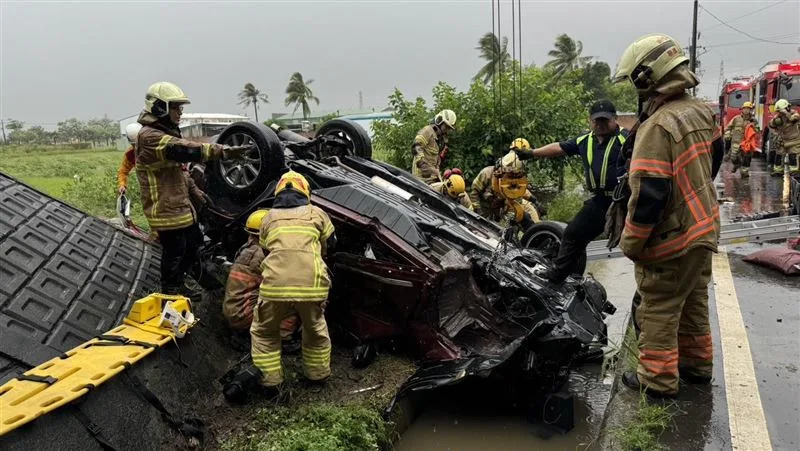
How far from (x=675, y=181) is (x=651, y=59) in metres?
0.64

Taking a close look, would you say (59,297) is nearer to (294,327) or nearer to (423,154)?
(294,327)

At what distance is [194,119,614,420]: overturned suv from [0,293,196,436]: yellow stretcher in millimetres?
1091

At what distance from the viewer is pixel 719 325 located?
401 centimetres

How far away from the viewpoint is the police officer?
152 inches

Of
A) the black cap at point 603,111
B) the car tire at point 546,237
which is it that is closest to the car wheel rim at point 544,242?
the car tire at point 546,237

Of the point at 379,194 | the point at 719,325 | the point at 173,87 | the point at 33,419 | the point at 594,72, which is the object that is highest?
the point at 594,72

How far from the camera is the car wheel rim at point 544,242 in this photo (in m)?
4.75

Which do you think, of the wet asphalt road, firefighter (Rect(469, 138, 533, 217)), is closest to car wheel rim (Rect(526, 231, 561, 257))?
the wet asphalt road

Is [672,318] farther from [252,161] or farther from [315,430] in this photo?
[252,161]

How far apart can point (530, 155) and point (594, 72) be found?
4590 cm

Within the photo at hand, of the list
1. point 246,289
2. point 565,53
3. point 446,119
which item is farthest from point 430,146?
point 565,53

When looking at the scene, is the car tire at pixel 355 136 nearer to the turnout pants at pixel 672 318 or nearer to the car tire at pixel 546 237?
the car tire at pixel 546 237

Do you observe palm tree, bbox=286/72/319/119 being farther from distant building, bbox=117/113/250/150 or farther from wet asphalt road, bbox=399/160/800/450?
wet asphalt road, bbox=399/160/800/450

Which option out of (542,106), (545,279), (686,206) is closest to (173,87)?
(545,279)
